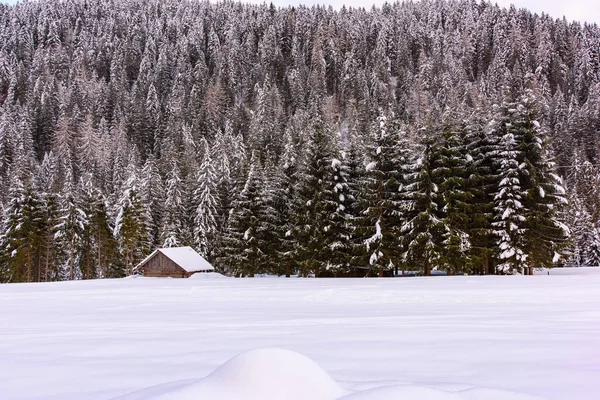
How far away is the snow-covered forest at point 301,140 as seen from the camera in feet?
119

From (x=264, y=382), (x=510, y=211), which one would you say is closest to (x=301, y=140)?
(x=510, y=211)

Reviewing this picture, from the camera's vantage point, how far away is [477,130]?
3747cm

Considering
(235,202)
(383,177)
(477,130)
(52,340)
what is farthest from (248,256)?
(52,340)

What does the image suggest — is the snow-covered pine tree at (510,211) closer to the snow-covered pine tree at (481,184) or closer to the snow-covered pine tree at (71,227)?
the snow-covered pine tree at (481,184)

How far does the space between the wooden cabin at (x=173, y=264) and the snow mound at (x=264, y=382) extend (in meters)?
46.4

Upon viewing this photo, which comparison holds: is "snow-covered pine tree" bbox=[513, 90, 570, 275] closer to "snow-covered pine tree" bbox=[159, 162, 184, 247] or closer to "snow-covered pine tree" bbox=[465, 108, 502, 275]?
"snow-covered pine tree" bbox=[465, 108, 502, 275]

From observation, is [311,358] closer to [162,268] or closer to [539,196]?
[539,196]

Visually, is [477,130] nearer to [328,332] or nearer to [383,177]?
[383,177]

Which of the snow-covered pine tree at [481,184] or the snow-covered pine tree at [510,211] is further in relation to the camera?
the snow-covered pine tree at [481,184]

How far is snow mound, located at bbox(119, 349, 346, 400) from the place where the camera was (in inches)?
109

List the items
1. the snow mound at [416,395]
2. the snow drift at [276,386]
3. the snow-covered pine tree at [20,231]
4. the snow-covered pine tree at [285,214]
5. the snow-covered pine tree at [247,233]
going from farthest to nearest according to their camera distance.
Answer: the snow-covered pine tree at [20,231], the snow-covered pine tree at [247,233], the snow-covered pine tree at [285,214], the snow drift at [276,386], the snow mound at [416,395]

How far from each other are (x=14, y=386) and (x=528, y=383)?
4.66 metres

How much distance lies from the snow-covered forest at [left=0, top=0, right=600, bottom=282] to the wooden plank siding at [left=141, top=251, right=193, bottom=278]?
4.69 meters

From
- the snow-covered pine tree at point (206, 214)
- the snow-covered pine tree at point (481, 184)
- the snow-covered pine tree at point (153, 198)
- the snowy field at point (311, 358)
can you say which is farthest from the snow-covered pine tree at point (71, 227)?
the snowy field at point (311, 358)
